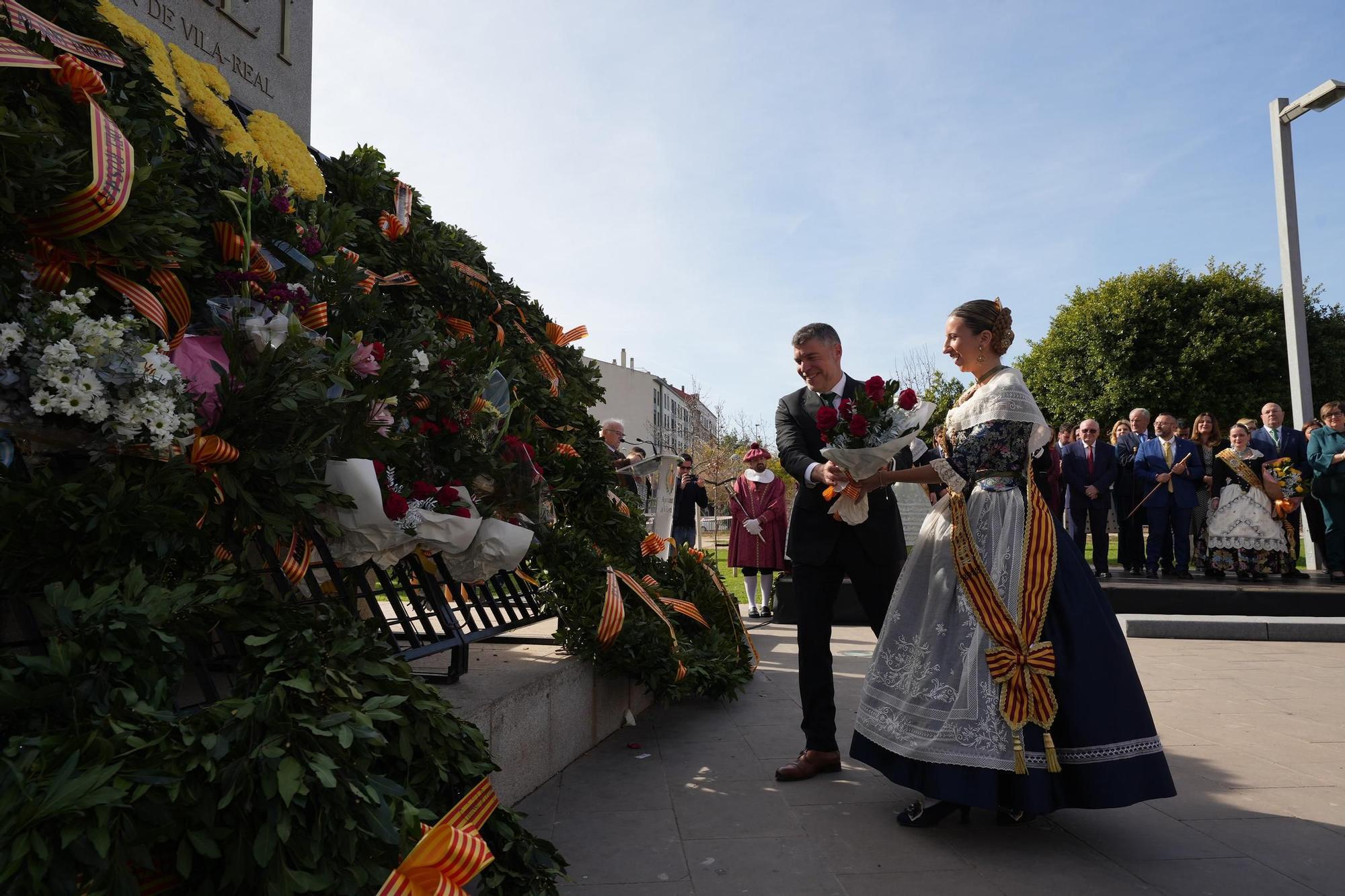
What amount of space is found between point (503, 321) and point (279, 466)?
2.97 m

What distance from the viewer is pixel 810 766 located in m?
3.93

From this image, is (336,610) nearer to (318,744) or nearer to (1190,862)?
(318,744)

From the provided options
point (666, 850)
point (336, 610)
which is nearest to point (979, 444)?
point (666, 850)

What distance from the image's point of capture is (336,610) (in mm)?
2477

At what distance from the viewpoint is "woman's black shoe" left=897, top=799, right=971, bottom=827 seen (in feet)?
10.8

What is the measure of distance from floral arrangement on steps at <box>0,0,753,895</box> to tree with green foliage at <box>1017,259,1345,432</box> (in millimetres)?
26765

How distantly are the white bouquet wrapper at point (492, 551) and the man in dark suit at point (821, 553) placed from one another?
1.29m

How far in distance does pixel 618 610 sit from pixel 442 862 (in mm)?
2367

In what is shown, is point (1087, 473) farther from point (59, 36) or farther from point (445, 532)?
point (59, 36)

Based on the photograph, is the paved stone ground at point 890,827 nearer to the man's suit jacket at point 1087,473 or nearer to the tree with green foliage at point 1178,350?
the man's suit jacket at point 1087,473

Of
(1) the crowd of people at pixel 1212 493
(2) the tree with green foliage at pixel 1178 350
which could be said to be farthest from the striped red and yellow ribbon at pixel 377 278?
(2) the tree with green foliage at pixel 1178 350

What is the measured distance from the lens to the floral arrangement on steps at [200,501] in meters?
1.74

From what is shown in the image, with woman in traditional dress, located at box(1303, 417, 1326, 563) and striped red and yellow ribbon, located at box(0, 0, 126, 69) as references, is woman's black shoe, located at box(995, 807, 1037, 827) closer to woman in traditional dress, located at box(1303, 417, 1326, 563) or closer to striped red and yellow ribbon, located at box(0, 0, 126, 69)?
striped red and yellow ribbon, located at box(0, 0, 126, 69)

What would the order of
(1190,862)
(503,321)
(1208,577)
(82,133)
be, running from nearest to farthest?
1. (82,133)
2. (1190,862)
3. (503,321)
4. (1208,577)
